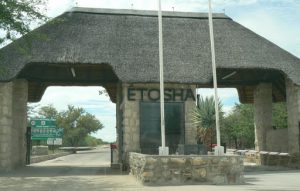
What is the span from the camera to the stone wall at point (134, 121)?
20.2 metres

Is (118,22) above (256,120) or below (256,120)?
above

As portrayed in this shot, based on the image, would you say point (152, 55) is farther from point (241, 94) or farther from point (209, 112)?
point (241, 94)

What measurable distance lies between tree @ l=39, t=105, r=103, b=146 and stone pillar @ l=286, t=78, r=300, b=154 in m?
52.6

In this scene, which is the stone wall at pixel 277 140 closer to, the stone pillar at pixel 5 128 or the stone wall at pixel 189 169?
the stone wall at pixel 189 169

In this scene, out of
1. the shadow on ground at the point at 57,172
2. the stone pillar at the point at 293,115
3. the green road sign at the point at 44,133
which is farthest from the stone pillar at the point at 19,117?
the stone pillar at the point at 293,115

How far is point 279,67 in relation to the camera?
2097cm

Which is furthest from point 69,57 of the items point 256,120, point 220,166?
point 256,120

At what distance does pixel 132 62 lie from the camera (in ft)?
67.4

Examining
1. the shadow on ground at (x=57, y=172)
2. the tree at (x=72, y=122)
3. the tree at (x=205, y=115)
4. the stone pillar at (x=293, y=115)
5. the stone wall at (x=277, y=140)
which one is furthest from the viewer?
the tree at (x=72, y=122)

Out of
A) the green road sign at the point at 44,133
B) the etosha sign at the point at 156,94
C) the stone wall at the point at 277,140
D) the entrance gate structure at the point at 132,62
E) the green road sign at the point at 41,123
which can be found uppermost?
the entrance gate structure at the point at 132,62

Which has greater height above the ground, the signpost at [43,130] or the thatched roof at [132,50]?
the thatched roof at [132,50]

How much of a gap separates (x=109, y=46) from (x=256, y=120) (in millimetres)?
10366

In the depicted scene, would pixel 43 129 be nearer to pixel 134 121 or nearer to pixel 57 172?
pixel 57 172

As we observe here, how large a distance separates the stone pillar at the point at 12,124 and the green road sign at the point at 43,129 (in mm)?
6921
